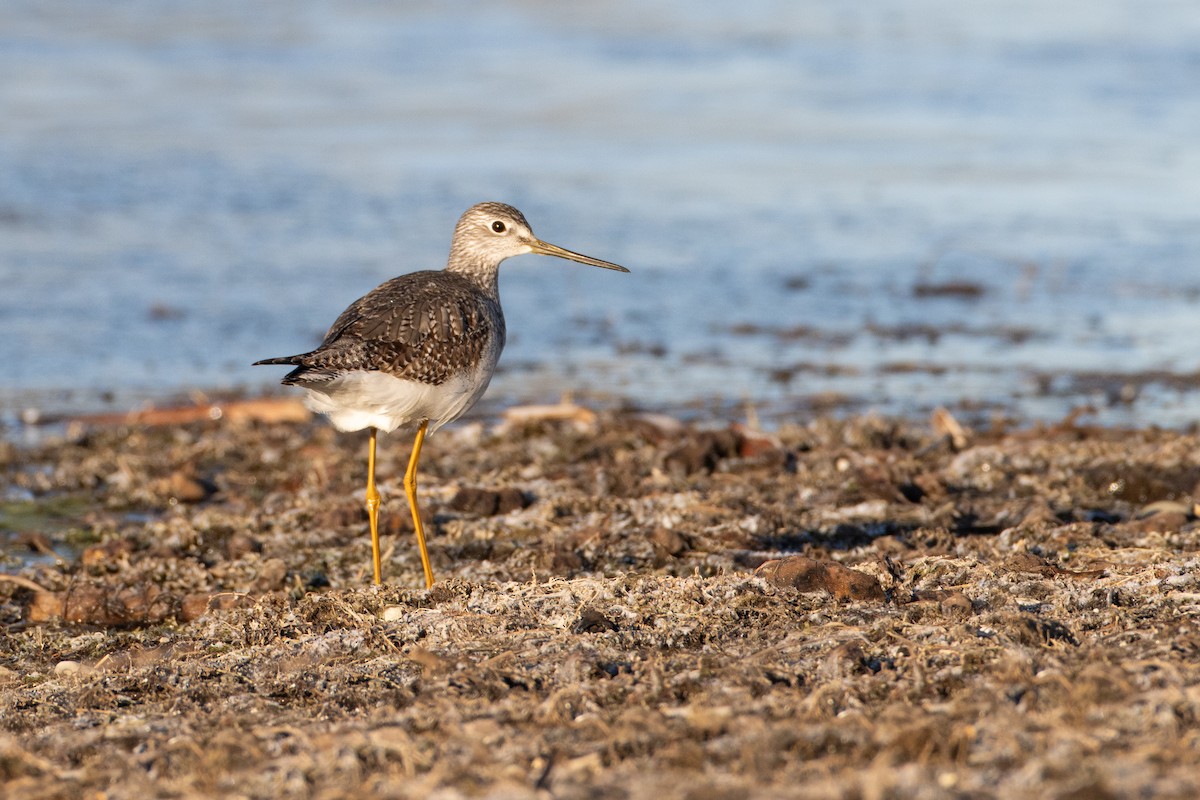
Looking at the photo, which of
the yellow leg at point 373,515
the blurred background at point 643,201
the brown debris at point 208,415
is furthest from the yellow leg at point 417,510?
the blurred background at point 643,201

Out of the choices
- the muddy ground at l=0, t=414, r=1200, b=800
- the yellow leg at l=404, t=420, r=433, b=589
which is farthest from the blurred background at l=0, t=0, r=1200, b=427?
the yellow leg at l=404, t=420, r=433, b=589

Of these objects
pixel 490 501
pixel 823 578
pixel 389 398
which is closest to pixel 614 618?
pixel 823 578

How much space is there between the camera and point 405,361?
5836 millimetres

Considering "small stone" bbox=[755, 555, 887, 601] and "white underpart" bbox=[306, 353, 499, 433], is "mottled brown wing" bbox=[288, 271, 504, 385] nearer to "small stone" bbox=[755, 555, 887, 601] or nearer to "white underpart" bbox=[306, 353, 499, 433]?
"white underpart" bbox=[306, 353, 499, 433]

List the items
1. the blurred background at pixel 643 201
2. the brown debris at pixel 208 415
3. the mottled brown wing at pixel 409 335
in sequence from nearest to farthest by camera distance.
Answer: the mottled brown wing at pixel 409 335
the brown debris at pixel 208 415
the blurred background at pixel 643 201

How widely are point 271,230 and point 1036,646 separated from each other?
36.7 feet

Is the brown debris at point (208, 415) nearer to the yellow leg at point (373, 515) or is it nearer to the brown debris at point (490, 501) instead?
the brown debris at point (490, 501)

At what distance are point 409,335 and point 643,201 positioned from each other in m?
9.45

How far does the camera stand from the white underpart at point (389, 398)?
578 cm

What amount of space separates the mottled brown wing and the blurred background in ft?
11.5

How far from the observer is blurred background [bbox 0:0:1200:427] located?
1061cm

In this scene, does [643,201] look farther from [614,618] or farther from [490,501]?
[614,618]

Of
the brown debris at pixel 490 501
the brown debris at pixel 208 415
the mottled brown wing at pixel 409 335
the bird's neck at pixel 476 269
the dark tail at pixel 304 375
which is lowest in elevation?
the brown debris at pixel 490 501

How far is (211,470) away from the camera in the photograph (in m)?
8.14
